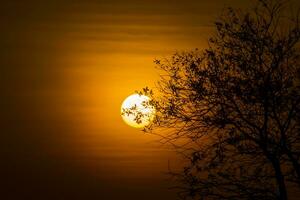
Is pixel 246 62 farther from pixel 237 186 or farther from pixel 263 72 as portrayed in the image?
pixel 237 186

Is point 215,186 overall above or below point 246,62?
below

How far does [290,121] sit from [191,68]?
8.55 feet

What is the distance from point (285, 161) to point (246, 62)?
7.71 ft

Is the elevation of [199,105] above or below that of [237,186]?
above

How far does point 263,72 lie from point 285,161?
2.02m

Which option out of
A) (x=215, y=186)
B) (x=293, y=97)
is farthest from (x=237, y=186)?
(x=293, y=97)

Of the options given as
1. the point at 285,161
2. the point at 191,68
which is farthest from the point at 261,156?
the point at 191,68

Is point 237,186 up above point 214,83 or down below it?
below

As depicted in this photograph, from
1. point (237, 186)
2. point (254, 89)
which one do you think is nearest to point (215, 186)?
point (237, 186)

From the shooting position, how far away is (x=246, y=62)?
2850 centimetres

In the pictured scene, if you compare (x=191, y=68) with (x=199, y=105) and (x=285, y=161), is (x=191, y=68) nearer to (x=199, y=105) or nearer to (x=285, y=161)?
(x=199, y=105)

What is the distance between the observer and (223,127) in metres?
28.5

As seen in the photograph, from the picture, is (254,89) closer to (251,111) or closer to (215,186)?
(251,111)

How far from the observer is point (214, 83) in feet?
94.1
